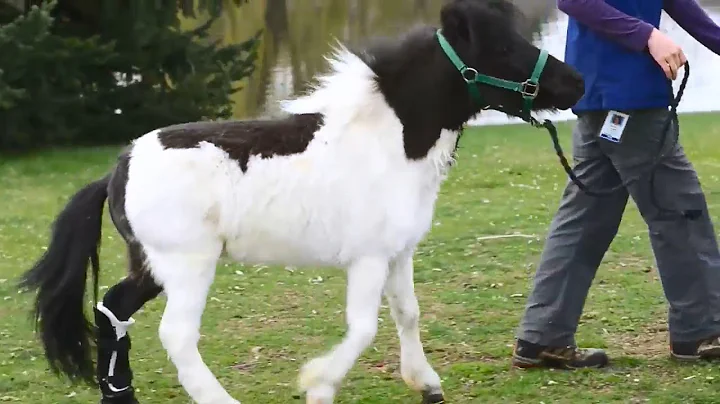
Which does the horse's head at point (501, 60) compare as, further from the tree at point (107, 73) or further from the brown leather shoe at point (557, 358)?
the tree at point (107, 73)

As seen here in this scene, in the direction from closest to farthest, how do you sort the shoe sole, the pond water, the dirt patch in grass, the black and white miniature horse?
the black and white miniature horse → the shoe sole → the dirt patch in grass → the pond water

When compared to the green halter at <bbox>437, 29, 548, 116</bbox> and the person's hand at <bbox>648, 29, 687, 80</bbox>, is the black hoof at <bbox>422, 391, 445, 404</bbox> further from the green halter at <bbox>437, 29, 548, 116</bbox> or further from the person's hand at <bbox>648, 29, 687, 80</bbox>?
the person's hand at <bbox>648, 29, 687, 80</bbox>

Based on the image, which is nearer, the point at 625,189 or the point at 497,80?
the point at 497,80

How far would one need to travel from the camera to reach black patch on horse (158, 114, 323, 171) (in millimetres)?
3459

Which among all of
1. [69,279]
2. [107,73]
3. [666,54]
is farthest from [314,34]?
[69,279]

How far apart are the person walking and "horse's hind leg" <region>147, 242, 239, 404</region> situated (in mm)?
1574

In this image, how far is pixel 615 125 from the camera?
402 cm

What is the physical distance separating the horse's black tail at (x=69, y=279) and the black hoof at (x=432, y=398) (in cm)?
135

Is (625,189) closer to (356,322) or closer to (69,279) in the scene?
(356,322)

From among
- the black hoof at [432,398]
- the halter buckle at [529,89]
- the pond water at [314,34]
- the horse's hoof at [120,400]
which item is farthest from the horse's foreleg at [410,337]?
the pond water at [314,34]

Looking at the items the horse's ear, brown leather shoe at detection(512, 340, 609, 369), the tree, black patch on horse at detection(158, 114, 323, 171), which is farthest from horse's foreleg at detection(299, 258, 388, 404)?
the tree

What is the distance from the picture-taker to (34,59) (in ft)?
36.1

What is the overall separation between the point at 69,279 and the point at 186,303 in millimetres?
563

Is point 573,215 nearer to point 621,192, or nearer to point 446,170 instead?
point 621,192
